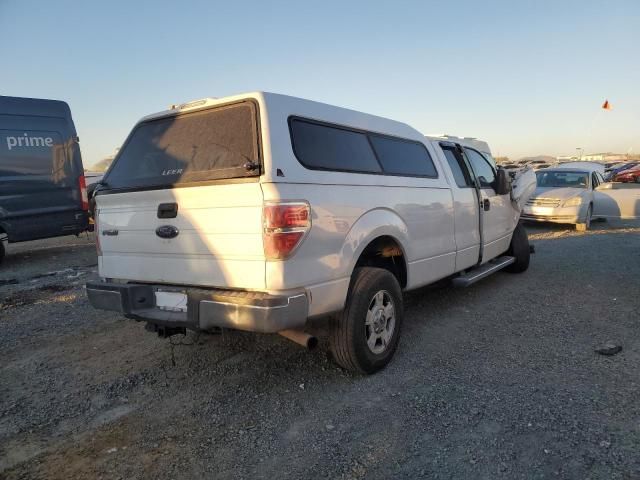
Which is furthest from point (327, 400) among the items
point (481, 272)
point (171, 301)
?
point (481, 272)

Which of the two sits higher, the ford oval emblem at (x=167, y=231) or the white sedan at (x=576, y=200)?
the ford oval emblem at (x=167, y=231)

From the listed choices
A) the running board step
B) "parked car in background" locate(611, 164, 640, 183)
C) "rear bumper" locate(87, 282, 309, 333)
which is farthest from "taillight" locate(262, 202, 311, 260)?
"parked car in background" locate(611, 164, 640, 183)

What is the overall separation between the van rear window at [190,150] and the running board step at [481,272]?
9.32ft

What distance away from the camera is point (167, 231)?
10.5 feet

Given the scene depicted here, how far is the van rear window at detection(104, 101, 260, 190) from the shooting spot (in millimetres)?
3041

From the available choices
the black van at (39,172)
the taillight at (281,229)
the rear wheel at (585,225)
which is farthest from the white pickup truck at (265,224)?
the rear wheel at (585,225)

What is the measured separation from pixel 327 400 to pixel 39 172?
24.4 feet

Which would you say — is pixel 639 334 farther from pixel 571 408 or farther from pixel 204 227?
pixel 204 227

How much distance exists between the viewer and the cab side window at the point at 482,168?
5.71m

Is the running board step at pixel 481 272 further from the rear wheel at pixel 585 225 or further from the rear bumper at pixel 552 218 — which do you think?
the rear wheel at pixel 585 225

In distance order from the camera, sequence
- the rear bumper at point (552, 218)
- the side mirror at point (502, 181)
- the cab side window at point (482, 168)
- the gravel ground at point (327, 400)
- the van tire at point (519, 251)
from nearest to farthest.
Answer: the gravel ground at point (327, 400), the cab side window at point (482, 168), the side mirror at point (502, 181), the van tire at point (519, 251), the rear bumper at point (552, 218)

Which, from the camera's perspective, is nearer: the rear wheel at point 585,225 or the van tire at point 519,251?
the van tire at point 519,251

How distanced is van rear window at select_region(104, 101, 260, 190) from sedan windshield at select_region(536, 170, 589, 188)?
11494 millimetres

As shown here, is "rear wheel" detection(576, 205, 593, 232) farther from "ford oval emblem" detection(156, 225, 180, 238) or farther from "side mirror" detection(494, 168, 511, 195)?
"ford oval emblem" detection(156, 225, 180, 238)
